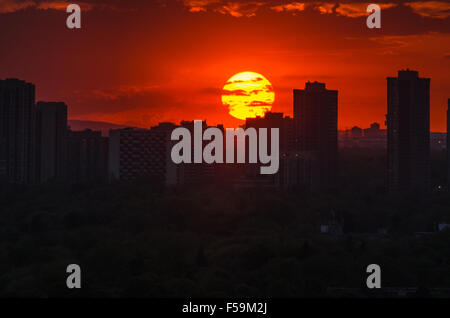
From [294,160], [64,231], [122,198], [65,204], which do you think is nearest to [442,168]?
[294,160]

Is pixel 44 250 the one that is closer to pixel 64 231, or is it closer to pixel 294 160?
pixel 64 231

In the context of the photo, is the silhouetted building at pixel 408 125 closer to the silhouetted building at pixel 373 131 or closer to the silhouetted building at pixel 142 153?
the silhouetted building at pixel 373 131

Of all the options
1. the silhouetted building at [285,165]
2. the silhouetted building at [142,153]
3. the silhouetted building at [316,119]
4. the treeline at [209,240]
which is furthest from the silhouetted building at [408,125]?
the silhouetted building at [142,153]

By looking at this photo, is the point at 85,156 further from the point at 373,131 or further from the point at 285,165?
the point at 373,131

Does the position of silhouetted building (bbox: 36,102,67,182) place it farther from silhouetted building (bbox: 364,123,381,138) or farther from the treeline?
silhouetted building (bbox: 364,123,381,138)

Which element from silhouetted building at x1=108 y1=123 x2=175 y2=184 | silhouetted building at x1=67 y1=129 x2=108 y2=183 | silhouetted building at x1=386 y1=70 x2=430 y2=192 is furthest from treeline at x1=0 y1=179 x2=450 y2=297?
silhouetted building at x1=67 y1=129 x2=108 y2=183
